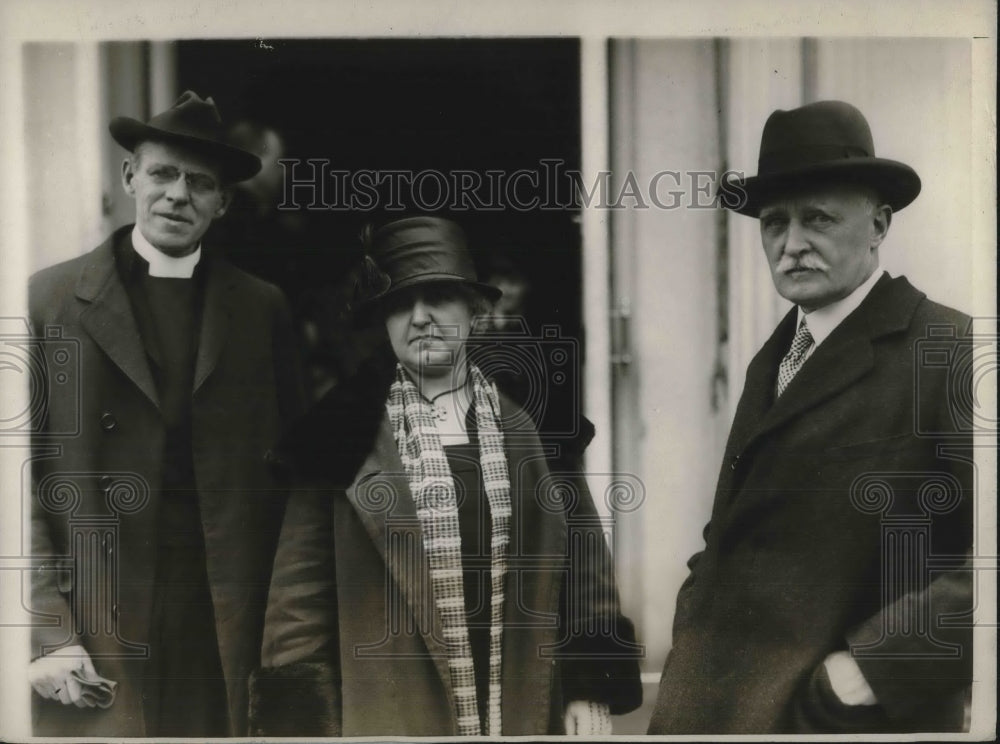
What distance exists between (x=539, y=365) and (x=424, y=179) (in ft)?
2.95

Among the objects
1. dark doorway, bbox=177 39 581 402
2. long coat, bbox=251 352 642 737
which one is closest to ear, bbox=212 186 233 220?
dark doorway, bbox=177 39 581 402

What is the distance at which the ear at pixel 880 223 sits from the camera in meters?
5.05

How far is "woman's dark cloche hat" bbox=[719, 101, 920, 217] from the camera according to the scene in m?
5.01

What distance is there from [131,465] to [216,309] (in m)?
0.72

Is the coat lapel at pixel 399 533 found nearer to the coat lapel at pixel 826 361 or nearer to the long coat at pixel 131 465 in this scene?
the long coat at pixel 131 465

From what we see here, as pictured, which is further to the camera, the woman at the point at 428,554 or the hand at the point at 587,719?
the hand at the point at 587,719

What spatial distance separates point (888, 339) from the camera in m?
5.01

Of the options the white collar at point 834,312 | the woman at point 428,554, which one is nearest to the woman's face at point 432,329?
the woman at point 428,554

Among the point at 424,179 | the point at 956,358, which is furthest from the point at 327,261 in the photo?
the point at 956,358

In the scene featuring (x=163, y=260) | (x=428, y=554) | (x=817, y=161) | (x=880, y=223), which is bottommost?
(x=428, y=554)

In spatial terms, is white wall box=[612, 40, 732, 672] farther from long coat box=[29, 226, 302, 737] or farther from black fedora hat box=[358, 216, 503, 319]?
long coat box=[29, 226, 302, 737]

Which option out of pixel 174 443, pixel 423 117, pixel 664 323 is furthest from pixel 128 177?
pixel 664 323

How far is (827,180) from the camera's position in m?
4.99

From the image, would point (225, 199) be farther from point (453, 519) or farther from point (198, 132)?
point (453, 519)
